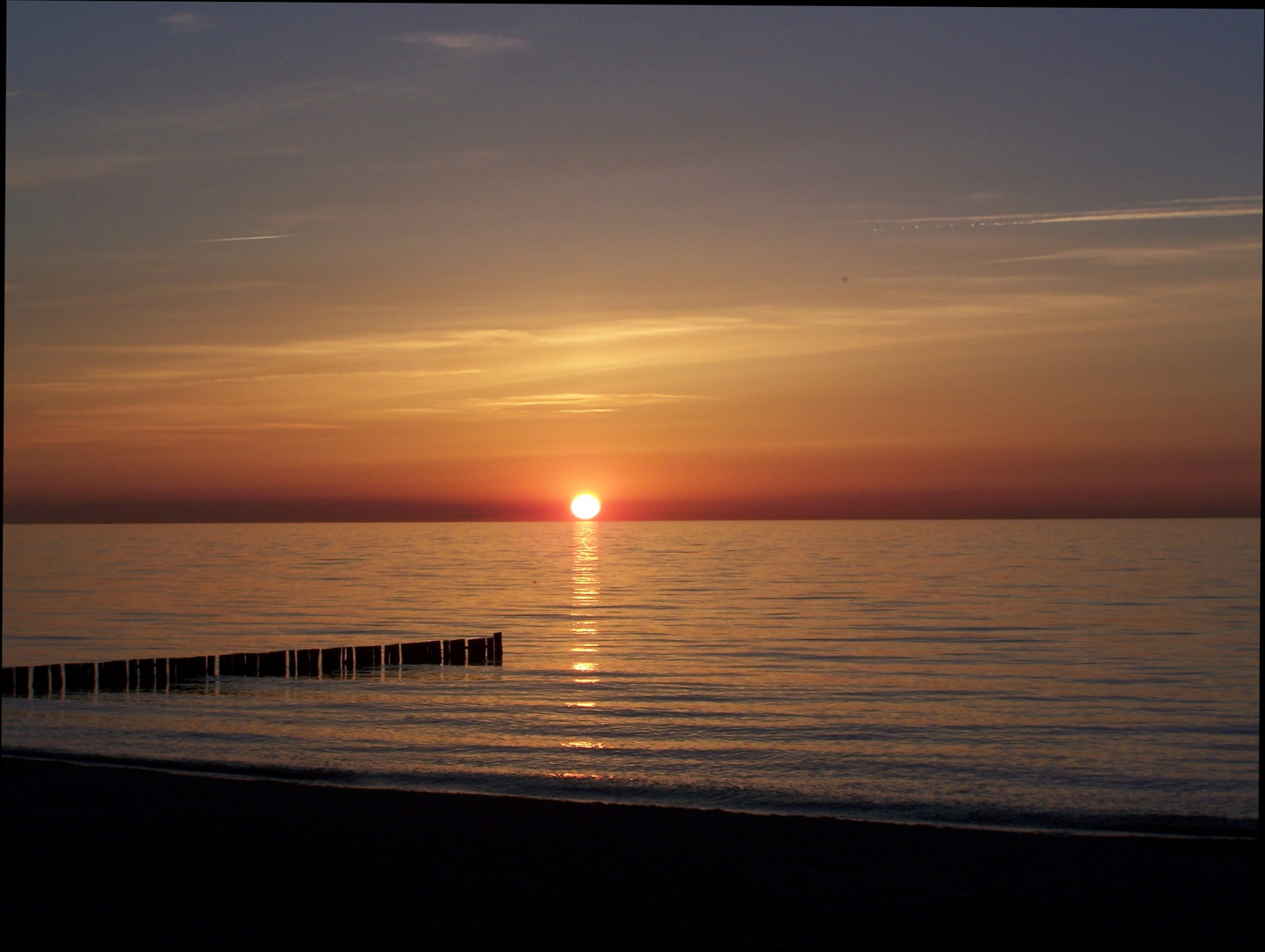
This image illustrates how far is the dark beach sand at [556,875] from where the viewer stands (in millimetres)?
10570

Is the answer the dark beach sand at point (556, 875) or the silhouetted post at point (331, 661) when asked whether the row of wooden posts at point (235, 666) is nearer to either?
the silhouetted post at point (331, 661)

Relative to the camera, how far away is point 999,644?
40.8 meters

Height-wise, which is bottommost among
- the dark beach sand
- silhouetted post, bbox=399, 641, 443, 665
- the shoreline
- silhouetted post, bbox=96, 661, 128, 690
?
silhouetted post, bbox=399, 641, 443, 665

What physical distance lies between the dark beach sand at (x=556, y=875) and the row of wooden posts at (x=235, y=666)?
15.8 metres

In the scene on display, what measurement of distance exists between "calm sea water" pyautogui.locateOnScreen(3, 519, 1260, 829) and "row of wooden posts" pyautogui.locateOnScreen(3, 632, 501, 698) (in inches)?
39.5

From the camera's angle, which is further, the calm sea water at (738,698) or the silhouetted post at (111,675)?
the silhouetted post at (111,675)

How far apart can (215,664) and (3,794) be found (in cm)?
1847

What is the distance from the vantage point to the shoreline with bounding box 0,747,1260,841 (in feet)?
48.8

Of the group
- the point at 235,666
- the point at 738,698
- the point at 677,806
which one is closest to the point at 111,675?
the point at 235,666

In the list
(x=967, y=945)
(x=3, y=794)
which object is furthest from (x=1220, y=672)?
(x=3, y=794)

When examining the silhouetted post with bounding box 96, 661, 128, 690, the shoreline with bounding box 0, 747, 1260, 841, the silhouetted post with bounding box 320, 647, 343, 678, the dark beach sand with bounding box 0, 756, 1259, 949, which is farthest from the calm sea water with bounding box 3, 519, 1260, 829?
the dark beach sand with bounding box 0, 756, 1259, 949

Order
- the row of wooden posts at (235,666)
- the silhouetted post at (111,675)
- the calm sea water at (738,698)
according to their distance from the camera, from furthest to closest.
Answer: the silhouetted post at (111,675), the row of wooden posts at (235,666), the calm sea water at (738,698)

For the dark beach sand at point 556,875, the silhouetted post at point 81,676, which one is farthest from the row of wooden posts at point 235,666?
the dark beach sand at point 556,875

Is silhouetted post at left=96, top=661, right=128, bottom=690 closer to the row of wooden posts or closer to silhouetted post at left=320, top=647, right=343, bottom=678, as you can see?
the row of wooden posts
